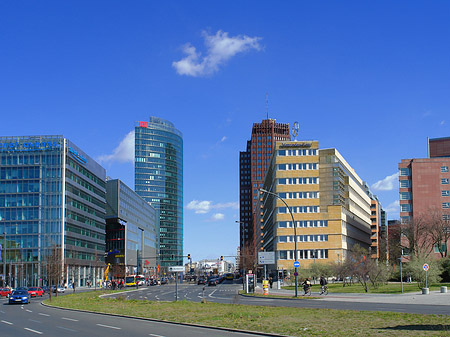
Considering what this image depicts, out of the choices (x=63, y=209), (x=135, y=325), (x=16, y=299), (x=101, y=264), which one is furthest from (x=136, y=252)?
(x=135, y=325)

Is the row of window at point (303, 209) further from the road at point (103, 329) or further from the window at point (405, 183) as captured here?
the road at point (103, 329)

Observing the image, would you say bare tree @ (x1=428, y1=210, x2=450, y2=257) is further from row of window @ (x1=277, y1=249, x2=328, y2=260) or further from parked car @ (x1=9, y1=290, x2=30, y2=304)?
parked car @ (x1=9, y1=290, x2=30, y2=304)

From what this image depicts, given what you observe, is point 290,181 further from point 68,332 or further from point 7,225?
point 68,332

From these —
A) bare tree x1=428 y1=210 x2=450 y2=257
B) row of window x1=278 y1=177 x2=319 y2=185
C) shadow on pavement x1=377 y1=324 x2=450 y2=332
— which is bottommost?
shadow on pavement x1=377 y1=324 x2=450 y2=332

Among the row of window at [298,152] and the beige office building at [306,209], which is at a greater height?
the row of window at [298,152]

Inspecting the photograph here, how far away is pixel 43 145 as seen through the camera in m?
101

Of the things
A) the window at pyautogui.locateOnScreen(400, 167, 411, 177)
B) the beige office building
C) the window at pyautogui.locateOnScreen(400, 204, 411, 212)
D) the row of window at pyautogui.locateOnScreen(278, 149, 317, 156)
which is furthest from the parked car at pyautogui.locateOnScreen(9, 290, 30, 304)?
the window at pyautogui.locateOnScreen(400, 167, 411, 177)

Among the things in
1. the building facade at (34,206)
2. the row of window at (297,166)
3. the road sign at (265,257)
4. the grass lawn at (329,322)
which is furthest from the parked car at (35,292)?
the row of window at (297,166)

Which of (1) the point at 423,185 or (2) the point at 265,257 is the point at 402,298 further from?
(1) the point at 423,185

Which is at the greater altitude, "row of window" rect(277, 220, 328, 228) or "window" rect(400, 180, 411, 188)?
"window" rect(400, 180, 411, 188)

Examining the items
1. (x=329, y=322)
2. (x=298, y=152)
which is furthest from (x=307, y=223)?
(x=329, y=322)

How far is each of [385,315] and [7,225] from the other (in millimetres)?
88909

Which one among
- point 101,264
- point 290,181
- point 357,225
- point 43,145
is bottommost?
point 101,264

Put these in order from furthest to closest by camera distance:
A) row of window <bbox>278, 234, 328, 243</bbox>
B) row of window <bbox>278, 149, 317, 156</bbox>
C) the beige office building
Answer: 1. row of window <bbox>278, 149, 317, 156</bbox>
2. row of window <bbox>278, 234, 328, 243</bbox>
3. the beige office building
